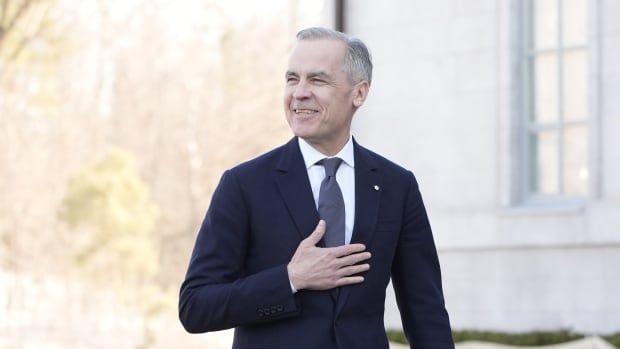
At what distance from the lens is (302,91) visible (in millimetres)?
3711

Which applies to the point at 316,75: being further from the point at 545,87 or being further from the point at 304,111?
the point at 545,87

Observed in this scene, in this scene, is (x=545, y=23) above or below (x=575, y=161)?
above

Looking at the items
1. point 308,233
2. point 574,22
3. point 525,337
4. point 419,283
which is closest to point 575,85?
point 574,22

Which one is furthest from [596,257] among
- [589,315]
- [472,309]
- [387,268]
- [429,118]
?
[387,268]

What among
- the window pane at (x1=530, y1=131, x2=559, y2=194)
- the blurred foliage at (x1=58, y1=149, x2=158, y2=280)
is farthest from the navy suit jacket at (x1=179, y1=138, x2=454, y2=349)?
the blurred foliage at (x1=58, y1=149, x2=158, y2=280)

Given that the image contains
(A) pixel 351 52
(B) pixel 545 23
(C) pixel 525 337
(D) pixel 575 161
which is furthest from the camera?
(B) pixel 545 23

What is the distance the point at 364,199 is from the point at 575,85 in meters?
6.07

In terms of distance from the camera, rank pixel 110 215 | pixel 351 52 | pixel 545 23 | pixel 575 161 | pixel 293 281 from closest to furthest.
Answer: pixel 293 281, pixel 351 52, pixel 575 161, pixel 545 23, pixel 110 215

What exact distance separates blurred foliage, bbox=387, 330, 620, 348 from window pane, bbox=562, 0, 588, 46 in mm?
2181

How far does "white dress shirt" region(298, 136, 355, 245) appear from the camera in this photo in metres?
3.82

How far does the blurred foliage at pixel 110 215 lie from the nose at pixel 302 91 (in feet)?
91.0

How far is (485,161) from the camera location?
9.90 meters

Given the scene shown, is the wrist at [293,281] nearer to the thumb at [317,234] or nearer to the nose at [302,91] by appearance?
the thumb at [317,234]

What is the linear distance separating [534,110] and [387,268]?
244 inches
